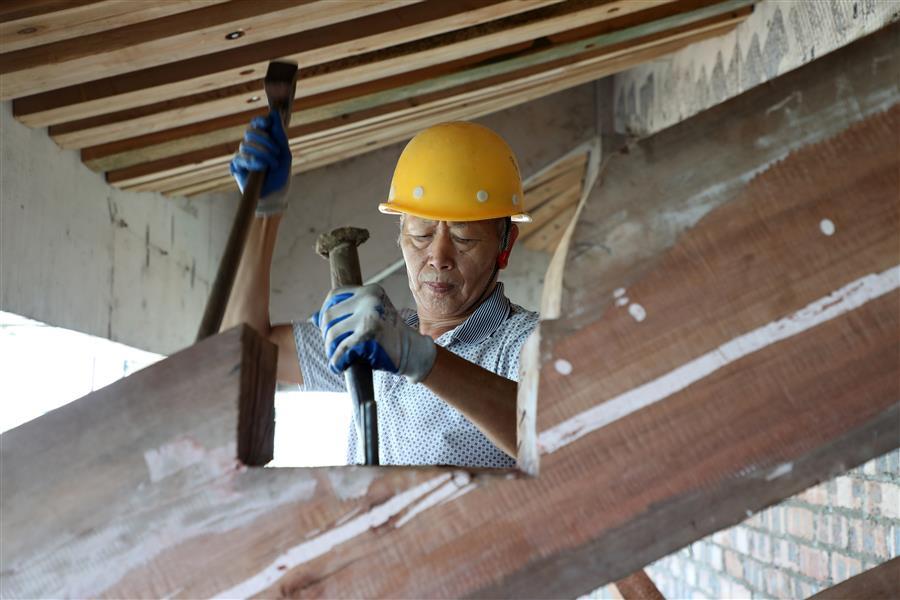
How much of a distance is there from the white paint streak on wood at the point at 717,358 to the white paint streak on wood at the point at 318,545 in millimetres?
124

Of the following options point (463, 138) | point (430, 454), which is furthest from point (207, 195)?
point (430, 454)

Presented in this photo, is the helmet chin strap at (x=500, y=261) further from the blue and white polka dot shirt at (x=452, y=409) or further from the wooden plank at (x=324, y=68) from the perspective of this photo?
the wooden plank at (x=324, y=68)

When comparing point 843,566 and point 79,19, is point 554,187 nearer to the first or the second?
point 843,566

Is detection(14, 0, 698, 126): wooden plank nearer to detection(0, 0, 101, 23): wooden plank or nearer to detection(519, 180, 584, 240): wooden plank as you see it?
detection(0, 0, 101, 23): wooden plank

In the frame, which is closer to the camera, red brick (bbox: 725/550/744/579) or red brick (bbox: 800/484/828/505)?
red brick (bbox: 800/484/828/505)

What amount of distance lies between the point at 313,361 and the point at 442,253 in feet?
1.35

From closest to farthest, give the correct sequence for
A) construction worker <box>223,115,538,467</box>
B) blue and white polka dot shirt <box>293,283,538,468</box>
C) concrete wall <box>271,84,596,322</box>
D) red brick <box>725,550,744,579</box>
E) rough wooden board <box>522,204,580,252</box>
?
construction worker <box>223,115,538,467</box>
blue and white polka dot shirt <box>293,283,538,468</box>
red brick <box>725,550,744,579</box>
concrete wall <box>271,84,596,322</box>
rough wooden board <box>522,204,580,252</box>

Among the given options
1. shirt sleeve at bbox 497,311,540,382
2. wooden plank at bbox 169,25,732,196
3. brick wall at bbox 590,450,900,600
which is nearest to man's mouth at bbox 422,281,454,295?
shirt sleeve at bbox 497,311,540,382

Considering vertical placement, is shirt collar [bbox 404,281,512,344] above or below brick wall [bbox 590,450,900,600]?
above

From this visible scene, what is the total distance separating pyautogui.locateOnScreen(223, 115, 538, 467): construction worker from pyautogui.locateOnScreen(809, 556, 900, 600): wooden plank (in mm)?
447

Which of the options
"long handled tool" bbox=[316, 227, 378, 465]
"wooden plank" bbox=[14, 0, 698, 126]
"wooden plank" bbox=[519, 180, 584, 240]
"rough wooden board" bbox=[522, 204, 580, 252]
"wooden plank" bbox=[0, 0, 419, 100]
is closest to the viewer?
"long handled tool" bbox=[316, 227, 378, 465]

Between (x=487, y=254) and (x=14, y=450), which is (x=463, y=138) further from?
(x=14, y=450)

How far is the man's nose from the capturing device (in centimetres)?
240

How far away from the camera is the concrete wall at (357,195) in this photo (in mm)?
6453
